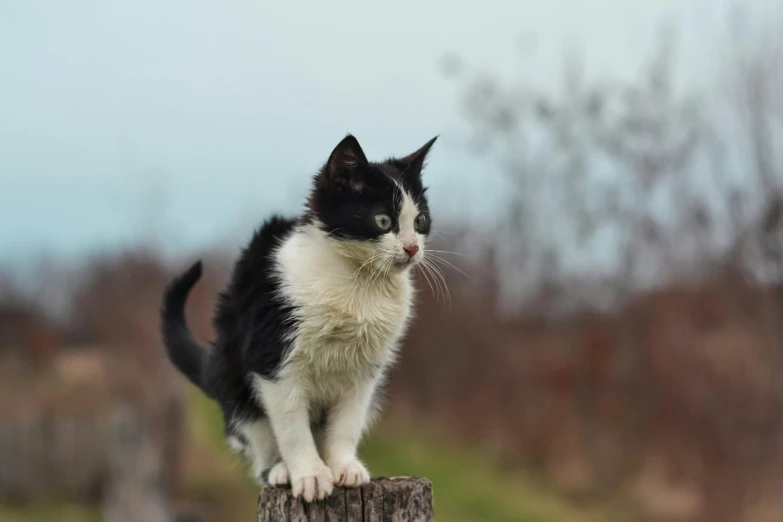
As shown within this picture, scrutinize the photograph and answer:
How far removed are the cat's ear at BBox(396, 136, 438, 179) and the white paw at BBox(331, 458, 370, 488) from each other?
1096 millimetres

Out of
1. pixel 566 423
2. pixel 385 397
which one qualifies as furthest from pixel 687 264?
pixel 385 397

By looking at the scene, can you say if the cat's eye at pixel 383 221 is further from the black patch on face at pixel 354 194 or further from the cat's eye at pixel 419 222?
the cat's eye at pixel 419 222

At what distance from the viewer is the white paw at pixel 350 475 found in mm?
2648

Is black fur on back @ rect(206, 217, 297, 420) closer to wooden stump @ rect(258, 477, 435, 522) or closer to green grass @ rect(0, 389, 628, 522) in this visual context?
wooden stump @ rect(258, 477, 435, 522)

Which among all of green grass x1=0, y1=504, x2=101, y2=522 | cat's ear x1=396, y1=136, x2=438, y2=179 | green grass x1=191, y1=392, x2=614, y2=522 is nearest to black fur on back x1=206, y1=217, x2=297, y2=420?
cat's ear x1=396, y1=136, x2=438, y2=179

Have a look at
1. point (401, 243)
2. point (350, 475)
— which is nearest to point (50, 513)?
point (350, 475)

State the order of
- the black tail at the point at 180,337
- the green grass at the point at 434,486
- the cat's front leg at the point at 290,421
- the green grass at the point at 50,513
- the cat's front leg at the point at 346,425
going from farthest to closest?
the green grass at the point at 50,513
the green grass at the point at 434,486
the black tail at the point at 180,337
the cat's front leg at the point at 346,425
the cat's front leg at the point at 290,421

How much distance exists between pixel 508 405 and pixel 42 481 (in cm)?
683

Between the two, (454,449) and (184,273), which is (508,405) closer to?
(454,449)

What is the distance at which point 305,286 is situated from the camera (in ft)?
9.25

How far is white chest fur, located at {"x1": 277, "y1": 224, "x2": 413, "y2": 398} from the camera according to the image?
2.78 m

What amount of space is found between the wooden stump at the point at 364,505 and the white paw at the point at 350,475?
0.19 feet

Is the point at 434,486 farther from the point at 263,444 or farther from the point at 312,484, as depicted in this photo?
the point at 312,484

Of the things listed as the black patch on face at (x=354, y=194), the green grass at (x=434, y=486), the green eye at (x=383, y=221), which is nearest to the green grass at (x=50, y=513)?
the green grass at (x=434, y=486)
